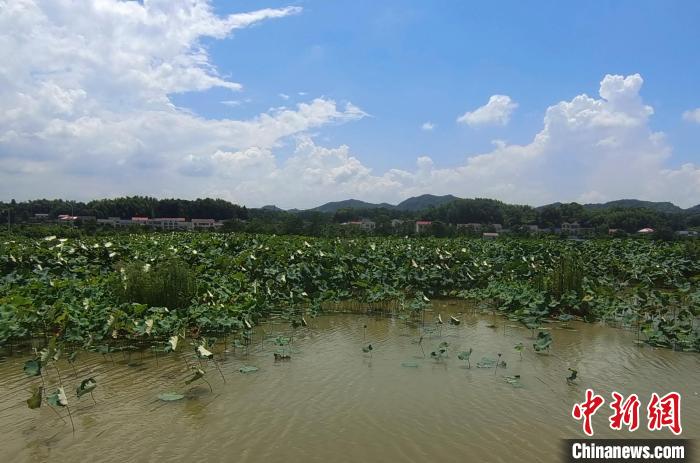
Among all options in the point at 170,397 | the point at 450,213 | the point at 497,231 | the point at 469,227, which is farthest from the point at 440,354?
the point at 450,213

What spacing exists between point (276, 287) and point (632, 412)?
796 centimetres

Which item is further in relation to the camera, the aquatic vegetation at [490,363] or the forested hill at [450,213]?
the forested hill at [450,213]

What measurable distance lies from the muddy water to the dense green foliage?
2.04ft

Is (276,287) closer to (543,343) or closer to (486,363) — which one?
(486,363)

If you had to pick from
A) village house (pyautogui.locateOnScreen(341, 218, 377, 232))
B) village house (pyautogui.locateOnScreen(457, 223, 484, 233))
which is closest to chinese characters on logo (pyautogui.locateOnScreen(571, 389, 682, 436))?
village house (pyautogui.locateOnScreen(457, 223, 484, 233))

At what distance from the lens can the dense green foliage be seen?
7.05 metres

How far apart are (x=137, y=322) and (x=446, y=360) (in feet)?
15.3

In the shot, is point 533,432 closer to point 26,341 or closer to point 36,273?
point 26,341

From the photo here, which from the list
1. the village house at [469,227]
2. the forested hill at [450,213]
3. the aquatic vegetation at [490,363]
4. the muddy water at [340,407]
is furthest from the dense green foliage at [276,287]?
the forested hill at [450,213]

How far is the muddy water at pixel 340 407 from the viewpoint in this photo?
4137mm

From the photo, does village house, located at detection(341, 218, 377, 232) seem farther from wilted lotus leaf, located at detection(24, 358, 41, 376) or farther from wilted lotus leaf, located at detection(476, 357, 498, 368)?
wilted lotus leaf, located at detection(24, 358, 41, 376)

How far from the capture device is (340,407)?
5.09m

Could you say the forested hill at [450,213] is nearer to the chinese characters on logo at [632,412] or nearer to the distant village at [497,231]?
the distant village at [497,231]

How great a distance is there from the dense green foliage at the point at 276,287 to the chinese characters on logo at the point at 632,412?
308 centimetres
